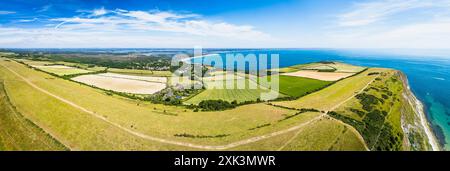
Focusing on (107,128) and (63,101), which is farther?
(63,101)

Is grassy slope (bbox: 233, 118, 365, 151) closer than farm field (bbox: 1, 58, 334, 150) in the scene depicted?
Yes

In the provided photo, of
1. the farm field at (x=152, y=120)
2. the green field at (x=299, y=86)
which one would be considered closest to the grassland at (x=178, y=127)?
the farm field at (x=152, y=120)

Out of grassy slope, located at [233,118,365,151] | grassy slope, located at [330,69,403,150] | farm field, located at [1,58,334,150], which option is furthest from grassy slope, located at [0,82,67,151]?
grassy slope, located at [330,69,403,150]

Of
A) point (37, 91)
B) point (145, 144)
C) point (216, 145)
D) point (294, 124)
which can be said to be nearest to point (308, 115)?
point (294, 124)

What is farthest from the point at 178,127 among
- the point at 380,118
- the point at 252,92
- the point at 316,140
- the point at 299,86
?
the point at 299,86

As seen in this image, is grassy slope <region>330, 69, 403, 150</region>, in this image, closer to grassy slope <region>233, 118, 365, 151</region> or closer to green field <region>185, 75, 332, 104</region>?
grassy slope <region>233, 118, 365, 151</region>

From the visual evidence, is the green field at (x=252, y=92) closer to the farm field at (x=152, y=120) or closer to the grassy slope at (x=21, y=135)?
the farm field at (x=152, y=120)
